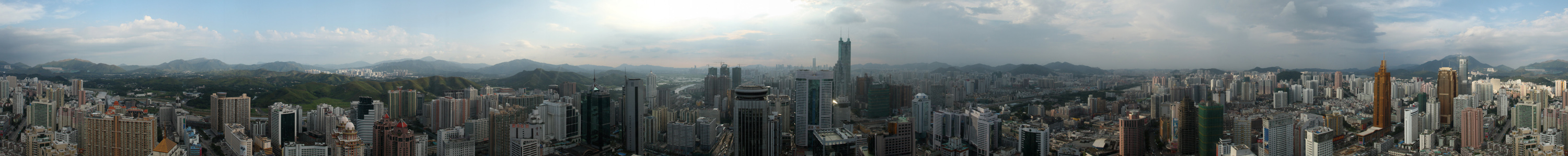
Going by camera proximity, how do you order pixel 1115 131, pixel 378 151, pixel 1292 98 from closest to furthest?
pixel 378 151 < pixel 1115 131 < pixel 1292 98

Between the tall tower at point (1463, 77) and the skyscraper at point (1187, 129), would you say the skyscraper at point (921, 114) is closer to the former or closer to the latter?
the skyscraper at point (1187, 129)

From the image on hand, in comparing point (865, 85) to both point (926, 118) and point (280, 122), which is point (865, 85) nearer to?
point (926, 118)

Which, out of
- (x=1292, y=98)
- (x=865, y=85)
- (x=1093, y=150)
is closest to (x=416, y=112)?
(x=865, y=85)

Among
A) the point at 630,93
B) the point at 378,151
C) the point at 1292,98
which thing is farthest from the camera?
the point at 1292,98

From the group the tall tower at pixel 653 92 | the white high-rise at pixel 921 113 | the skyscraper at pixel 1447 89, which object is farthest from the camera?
the skyscraper at pixel 1447 89

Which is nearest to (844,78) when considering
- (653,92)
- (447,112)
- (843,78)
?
(843,78)

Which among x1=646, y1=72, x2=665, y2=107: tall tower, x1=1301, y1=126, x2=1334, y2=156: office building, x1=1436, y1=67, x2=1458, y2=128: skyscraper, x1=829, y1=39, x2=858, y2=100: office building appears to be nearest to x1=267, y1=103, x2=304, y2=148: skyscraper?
x1=646, y1=72, x2=665, y2=107: tall tower

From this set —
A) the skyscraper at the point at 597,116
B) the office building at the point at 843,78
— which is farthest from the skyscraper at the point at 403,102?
the office building at the point at 843,78

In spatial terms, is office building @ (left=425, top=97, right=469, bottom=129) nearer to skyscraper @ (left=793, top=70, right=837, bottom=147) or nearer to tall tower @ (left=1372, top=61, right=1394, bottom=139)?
skyscraper @ (left=793, top=70, right=837, bottom=147)
